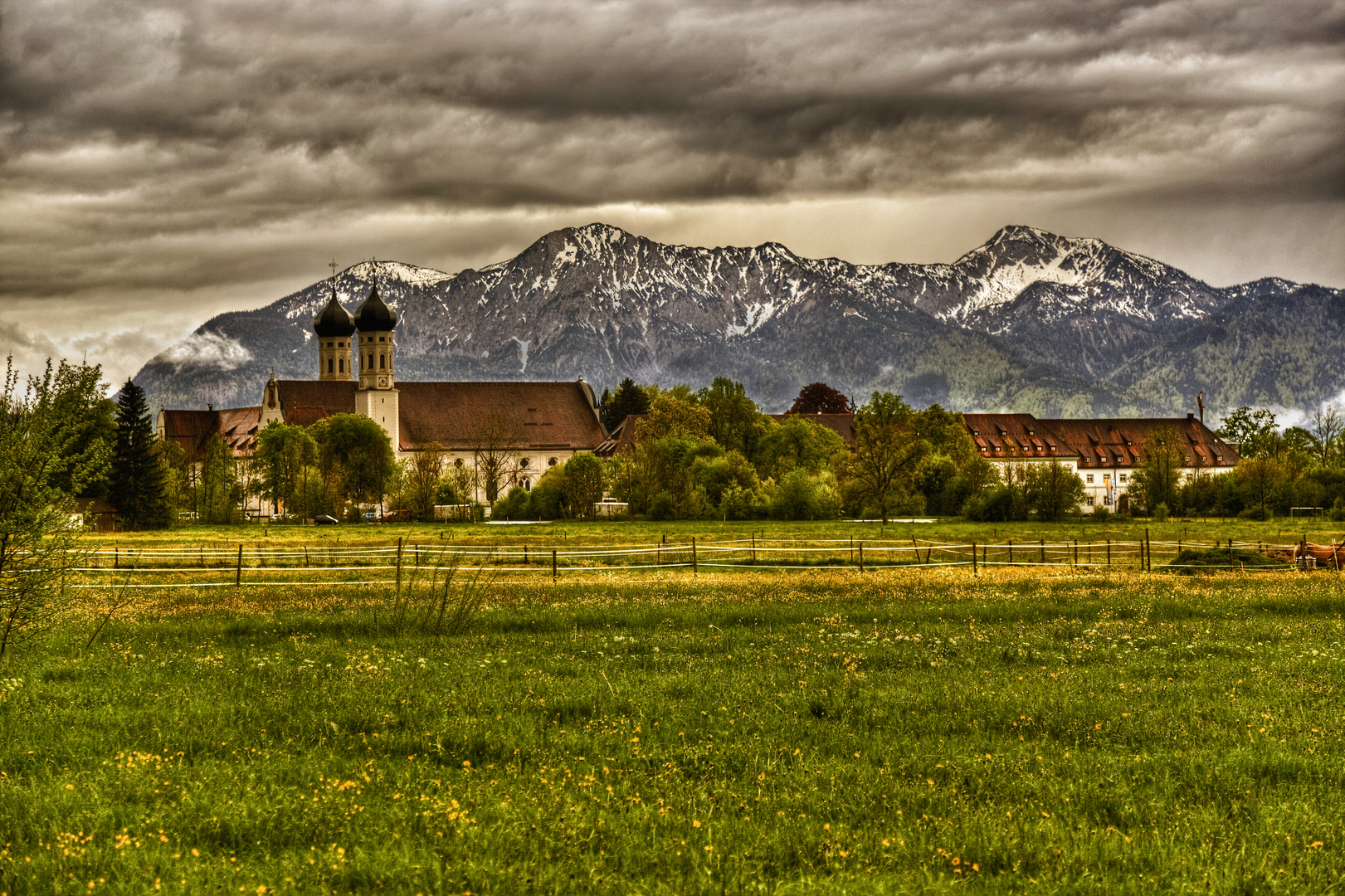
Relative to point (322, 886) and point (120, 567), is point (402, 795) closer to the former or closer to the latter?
point (322, 886)

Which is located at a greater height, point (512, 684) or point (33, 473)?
point (33, 473)

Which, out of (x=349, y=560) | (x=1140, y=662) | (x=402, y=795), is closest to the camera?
(x=402, y=795)

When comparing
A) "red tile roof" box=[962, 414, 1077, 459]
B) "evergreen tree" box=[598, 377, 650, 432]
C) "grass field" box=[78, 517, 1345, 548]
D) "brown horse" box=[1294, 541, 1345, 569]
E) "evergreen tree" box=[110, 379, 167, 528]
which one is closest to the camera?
"brown horse" box=[1294, 541, 1345, 569]

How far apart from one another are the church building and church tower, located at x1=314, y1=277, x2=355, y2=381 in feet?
52.6

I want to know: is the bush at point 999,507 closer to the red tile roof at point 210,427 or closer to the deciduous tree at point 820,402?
the deciduous tree at point 820,402

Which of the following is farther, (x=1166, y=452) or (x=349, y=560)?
(x=1166, y=452)

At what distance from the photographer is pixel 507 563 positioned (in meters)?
42.8

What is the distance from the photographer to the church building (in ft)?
487

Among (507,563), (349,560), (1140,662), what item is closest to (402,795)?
(1140,662)

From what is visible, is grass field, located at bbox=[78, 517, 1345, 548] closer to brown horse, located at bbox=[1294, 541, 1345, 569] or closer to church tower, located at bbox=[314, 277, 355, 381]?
brown horse, located at bbox=[1294, 541, 1345, 569]

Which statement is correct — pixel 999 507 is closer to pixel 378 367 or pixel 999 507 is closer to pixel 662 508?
pixel 662 508

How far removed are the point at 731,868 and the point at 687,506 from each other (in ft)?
252

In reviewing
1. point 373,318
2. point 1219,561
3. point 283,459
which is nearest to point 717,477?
point 283,459

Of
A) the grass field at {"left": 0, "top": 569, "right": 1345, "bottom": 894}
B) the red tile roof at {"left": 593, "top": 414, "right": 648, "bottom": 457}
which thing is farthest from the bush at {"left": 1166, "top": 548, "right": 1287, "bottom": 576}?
the red tile roof at {"left": 593, "top": 414, "right": 648, "bottom": 457}
